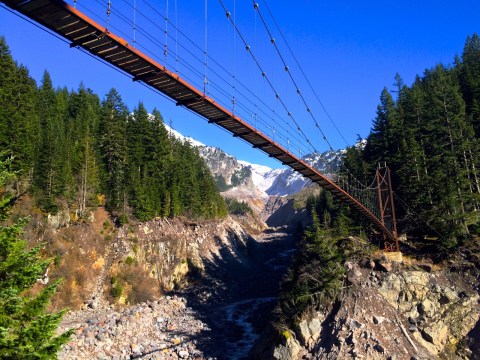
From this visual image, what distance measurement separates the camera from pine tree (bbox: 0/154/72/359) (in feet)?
31.0

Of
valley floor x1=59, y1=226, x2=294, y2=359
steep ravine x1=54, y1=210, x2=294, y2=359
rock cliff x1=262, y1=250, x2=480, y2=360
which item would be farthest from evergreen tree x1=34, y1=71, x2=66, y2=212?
rock cliff x1=262, y1=250, x2=480, y2=360

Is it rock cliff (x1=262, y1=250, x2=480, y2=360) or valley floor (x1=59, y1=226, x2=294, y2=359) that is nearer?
rock cliff (x1=262, y1=250, x2=480, y2=360)

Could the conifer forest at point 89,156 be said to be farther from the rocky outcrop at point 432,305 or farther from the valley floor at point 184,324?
the rocky outcrop at point 432,305

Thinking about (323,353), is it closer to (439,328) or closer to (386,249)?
(439,328)

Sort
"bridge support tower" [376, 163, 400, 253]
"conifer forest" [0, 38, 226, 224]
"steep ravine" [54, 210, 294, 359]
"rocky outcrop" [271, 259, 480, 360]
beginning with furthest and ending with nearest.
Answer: "conifer forest" [0, 38, 226, 224], "bridge support tower" [376, 163, 400, 253], "steep ravine" [54, 210, 294, 359], "rocky outcrop" [271, 259, 480, 360]

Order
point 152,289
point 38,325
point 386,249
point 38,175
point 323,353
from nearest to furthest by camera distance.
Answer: point 38,325 → point 323,353 → point 386,249 → point 38,175 → point 152,289

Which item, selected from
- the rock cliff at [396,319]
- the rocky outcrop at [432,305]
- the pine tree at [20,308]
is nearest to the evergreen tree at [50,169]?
the rock cliff at [396,319]

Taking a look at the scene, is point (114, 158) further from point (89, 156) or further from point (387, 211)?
point (387, 211)

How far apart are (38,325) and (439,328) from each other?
26.5 meters

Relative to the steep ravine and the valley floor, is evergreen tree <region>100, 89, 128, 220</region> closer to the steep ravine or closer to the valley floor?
the steep ravine

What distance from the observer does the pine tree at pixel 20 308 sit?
9.45 m

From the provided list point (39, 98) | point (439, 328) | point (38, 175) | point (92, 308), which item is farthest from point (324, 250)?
point (39, 98)

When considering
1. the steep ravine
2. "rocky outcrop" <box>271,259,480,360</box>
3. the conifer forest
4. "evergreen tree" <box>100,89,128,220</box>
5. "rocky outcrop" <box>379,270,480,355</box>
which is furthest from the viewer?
"evergreen tree" <box>100,89,128,220</box>

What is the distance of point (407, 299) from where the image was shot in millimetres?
27859
